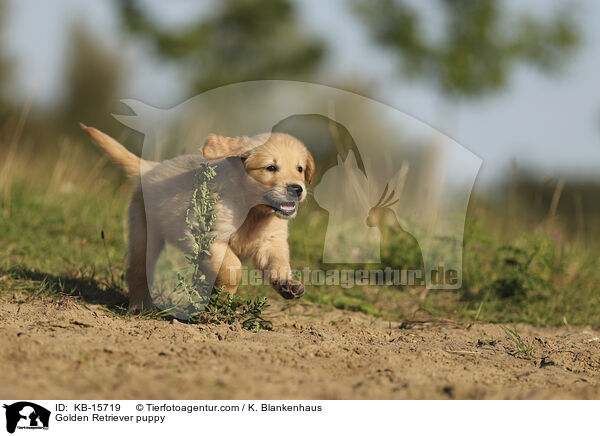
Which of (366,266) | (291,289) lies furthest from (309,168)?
(366,266)

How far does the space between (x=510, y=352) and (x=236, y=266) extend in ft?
4.59

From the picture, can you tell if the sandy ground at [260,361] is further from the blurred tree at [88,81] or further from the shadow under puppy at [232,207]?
the blurred tree at [88,81]

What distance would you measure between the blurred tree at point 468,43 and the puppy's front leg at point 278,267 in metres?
10.1

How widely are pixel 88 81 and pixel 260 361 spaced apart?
21835mm

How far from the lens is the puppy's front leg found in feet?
9.28

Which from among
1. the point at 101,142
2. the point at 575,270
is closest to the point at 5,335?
the point at 101,142

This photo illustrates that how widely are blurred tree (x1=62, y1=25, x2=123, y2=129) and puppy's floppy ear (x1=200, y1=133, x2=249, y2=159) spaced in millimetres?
20164

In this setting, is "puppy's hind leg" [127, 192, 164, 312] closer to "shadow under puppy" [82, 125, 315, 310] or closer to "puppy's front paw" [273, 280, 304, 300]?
"shadow under puppy" [82, 125, 315, 310]

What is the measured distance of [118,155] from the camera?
3.45 meters

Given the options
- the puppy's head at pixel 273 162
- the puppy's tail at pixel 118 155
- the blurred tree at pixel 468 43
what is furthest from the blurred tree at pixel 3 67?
the puppy's head at pixel 273 162

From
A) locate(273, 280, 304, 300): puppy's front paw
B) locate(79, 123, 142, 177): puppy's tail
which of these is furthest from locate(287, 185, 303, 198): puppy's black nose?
locate(79, 123, 142, 177): puppy's tail

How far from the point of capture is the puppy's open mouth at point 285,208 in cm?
300

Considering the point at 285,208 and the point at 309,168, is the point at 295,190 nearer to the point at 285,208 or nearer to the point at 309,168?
the point at 285,208
